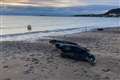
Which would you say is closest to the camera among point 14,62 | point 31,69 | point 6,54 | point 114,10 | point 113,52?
point 31,69

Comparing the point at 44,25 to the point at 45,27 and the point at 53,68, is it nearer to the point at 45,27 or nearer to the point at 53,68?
the point at 45,27

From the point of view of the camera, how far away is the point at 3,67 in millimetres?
10578

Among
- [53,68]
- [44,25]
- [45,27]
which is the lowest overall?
[44,25]

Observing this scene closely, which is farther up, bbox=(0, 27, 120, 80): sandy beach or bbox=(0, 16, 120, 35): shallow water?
bbox=(0, 27, 120, 80): sandy beach

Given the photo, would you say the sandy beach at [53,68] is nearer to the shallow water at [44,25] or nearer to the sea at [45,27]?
the sea at [45,27]

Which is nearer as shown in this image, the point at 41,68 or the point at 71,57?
the point at 41,68

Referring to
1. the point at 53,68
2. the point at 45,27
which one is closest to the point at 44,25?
the point at 45,27

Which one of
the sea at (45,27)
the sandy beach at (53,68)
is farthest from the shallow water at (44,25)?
the sandy beach at (53,68)

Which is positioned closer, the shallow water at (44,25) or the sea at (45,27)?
the sea at (45,27)

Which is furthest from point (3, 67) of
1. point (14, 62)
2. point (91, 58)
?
point (91, 58)

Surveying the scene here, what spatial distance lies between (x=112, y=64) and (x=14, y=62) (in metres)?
3.41

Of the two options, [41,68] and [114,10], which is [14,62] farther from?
[114,10]

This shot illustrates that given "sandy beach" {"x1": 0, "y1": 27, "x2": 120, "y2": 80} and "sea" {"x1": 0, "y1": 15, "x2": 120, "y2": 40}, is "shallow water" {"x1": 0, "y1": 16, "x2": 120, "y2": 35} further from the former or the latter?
"sandy beach" {"x1": 0, "y1": 27, "x2": 120, "y2": 80}

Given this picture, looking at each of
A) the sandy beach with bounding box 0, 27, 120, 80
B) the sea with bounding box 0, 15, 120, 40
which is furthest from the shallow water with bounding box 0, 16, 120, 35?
the sandy beach with bounding box 0, 27, 120, 80
